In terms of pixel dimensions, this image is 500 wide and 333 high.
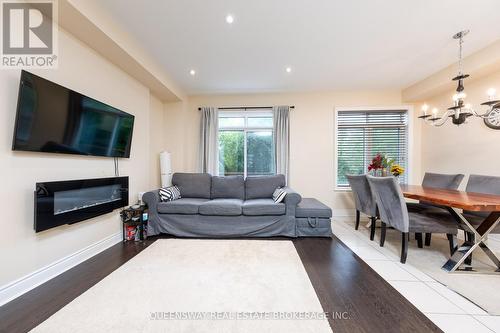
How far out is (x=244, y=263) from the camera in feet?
7.60

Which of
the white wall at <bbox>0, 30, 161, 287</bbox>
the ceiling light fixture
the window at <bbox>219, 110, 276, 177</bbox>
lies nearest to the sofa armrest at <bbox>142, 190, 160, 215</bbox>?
the white wall at <bbox>0, 30, 161, 287</bbox>

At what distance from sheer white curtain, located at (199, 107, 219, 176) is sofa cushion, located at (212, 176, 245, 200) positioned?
1.79ft

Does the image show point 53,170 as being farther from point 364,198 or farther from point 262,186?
point 364,198

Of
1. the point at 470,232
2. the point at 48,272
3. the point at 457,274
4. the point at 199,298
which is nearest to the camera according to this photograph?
the point at 199,298

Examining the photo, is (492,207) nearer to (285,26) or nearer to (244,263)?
(244,263)

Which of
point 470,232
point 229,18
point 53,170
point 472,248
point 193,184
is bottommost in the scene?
point 472,248

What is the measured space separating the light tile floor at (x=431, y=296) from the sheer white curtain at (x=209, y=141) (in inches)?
114

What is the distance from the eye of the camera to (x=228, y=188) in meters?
3.88

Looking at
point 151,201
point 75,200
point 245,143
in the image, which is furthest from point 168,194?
point 245,143

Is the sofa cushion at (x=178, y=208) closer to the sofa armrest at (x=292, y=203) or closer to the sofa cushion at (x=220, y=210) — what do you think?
the sofa cushion at (x=220, y=210)

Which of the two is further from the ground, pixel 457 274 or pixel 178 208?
pixel 178 208

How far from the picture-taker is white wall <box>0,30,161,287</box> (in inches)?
65.4

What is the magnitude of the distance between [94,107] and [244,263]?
2384 mm

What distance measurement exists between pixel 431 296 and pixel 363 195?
166 centimetres
